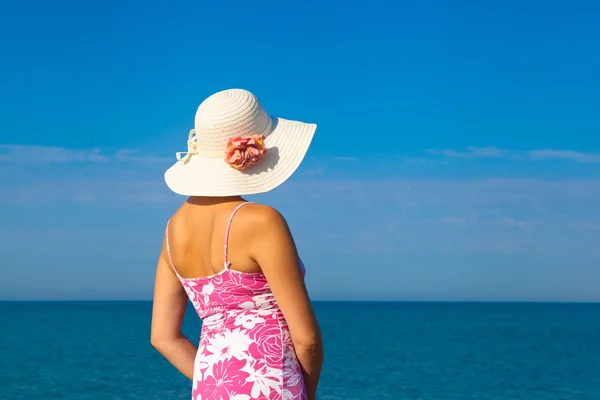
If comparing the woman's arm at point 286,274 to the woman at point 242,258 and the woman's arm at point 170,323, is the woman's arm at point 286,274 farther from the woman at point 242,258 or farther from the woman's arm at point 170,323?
the woman's arm at point 170,323

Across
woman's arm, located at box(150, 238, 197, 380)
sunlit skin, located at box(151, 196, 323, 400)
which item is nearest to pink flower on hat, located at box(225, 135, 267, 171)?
sunlit skin, located at box(151, 196, 323, 400)

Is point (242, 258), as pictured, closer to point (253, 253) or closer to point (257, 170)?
point (253, 253)

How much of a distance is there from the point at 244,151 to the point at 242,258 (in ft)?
1.04

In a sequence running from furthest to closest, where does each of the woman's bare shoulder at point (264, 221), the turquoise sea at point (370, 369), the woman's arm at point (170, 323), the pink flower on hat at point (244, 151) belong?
1. the turquoise sea at point (370, 369)
2. the woman's arm at point (170, 323)
3. the pink flower on hat at point (244, 151)
4. the woman's bare shoulder at point (264, 221)

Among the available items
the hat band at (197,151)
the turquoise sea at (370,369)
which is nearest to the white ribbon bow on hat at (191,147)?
the hat band at (197,151)

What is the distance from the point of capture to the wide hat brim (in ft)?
8.33

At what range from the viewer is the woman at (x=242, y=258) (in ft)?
7.91

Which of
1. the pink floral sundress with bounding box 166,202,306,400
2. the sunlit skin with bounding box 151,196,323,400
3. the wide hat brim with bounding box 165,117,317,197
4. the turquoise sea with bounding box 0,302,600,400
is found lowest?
the pink floral sundress with bounding box 166,202,306,400

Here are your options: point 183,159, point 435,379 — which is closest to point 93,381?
point 435,379

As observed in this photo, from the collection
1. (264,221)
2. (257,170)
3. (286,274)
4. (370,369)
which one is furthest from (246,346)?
(370,369)

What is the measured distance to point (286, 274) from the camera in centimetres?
239

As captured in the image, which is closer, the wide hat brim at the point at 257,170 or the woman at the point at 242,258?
the woman at the point at 242,258

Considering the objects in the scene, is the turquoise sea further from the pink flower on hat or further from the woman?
the pink flower on hat

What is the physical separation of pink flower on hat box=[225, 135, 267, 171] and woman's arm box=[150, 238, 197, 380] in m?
0.47
